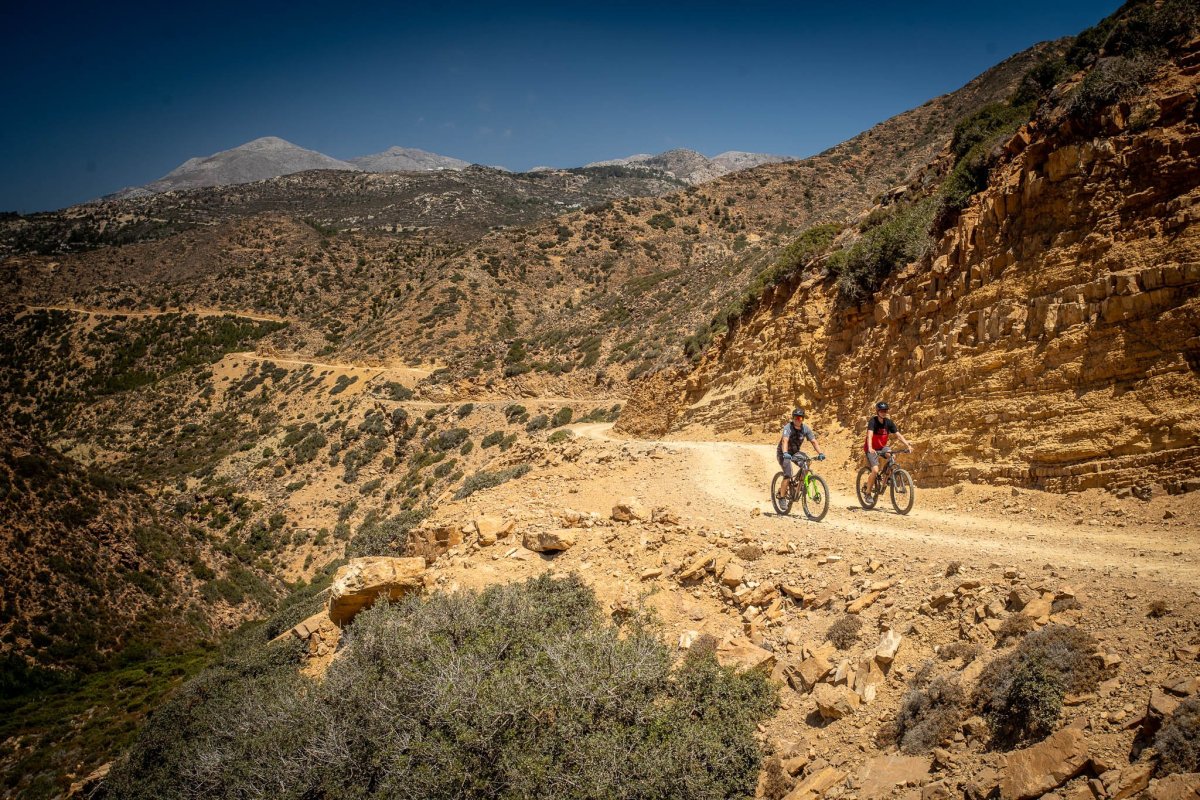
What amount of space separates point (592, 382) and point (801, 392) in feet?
62.2

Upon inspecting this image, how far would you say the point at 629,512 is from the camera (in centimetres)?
943

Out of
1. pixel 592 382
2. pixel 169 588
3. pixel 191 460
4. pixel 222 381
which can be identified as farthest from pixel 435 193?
pixel 169 588

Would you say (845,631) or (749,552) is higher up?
(749,552)

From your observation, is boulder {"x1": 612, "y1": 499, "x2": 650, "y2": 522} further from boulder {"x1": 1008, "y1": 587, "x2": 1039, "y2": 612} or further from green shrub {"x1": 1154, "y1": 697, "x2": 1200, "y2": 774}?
green shrub {"x1": 1154, "y1": 697, "x2": 1200, "y2": 774}

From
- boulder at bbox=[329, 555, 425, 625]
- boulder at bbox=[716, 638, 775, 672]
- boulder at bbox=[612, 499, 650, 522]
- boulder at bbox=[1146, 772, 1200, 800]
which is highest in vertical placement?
boulder at bbox=[1146, 772, 1200, 800]

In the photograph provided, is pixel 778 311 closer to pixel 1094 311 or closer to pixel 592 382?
pixel 1094 311

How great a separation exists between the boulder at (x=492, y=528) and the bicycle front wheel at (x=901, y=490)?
6351 mm

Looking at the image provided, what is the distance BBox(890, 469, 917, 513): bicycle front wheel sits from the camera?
8.51 metres

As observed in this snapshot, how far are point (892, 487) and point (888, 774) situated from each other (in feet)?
17.6

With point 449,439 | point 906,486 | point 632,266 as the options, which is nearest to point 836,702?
point 906,486

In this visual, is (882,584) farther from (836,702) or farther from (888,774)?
(888,774)

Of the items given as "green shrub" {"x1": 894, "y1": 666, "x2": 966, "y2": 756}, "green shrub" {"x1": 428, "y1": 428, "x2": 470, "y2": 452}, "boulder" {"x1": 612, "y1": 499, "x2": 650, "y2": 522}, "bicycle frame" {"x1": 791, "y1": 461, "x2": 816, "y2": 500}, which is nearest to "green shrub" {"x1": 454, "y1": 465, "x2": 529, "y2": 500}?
"boulder" {"x1": 612, "y1": 499, "x2": 650, "y2": 522}

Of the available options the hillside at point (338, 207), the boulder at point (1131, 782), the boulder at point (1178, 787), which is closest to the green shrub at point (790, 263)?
the boulder at point (1131, 782)

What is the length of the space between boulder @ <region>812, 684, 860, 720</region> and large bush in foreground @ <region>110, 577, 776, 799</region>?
518 millimetres
